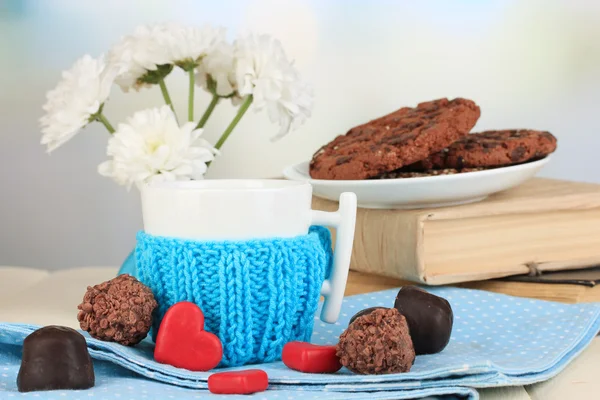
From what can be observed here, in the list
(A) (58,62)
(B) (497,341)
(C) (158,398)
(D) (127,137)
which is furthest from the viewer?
(A) (58,62)

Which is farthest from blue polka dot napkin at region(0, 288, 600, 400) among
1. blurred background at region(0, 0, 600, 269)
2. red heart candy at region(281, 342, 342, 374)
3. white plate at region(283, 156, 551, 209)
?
blurred background at region(0, 0, 600, 269)

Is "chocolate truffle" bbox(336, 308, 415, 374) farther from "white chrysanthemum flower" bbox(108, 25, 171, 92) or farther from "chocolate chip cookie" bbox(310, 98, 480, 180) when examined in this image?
"white chrysanthemum flower" bbox(108, 25, 171, 92)

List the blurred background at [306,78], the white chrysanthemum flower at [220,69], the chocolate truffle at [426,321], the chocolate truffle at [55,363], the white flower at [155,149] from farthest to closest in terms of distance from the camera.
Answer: the blurred background at [306,78]
the white chrysanthemum flower at [220,69]
the white flower at [155,149]
the chocolate truffle at [426,321]
the chocolate truffle at [55,363]

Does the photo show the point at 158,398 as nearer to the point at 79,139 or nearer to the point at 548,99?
the point at 79,139

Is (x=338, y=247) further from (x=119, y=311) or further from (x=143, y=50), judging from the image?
(x=143, y=50)

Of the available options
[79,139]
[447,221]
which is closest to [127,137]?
[447,221]

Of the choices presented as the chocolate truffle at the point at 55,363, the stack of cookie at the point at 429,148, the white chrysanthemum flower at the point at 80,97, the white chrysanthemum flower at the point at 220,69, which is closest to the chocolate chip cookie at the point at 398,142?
the stack of cookie at the point at 429,148

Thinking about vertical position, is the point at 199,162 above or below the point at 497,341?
above

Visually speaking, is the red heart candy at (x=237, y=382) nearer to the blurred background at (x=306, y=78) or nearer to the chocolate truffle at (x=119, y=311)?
the chocolate truffle at (x=119, y=311)
